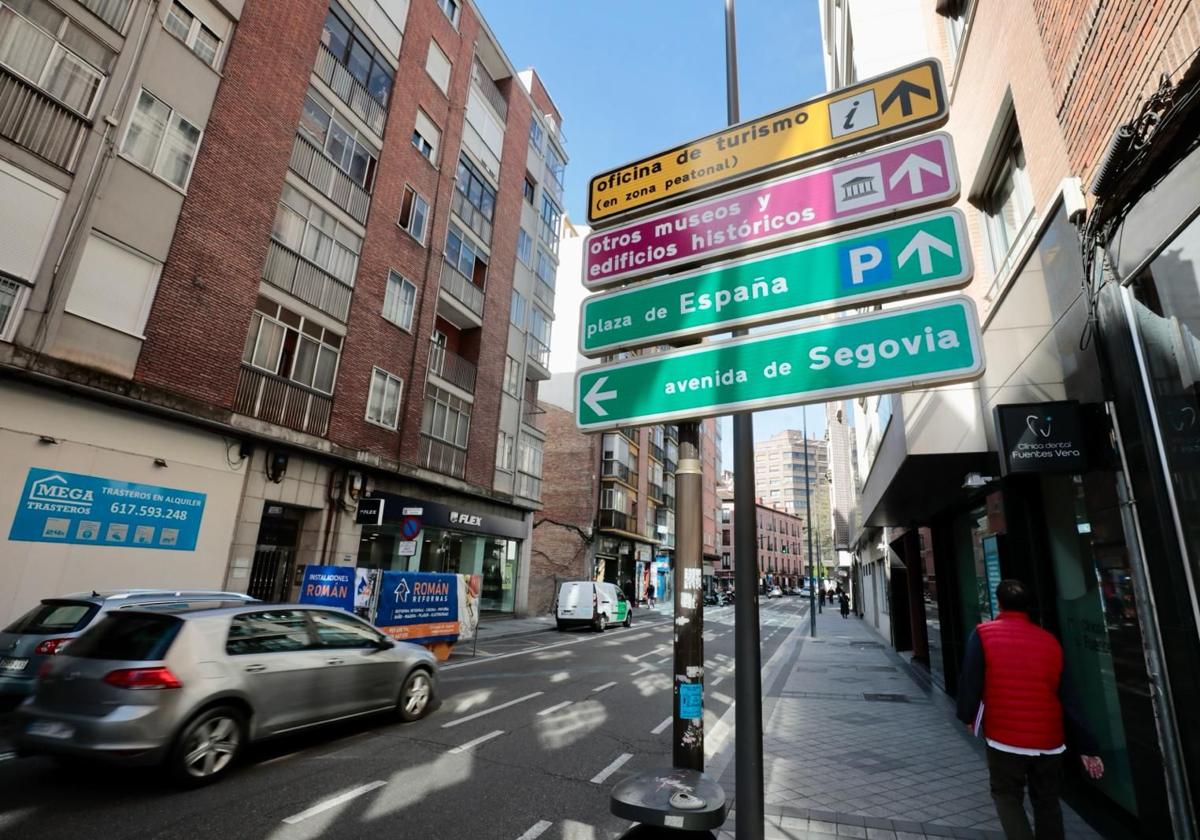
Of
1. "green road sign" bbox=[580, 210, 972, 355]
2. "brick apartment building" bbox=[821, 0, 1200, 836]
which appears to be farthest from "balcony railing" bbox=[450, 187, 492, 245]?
"green road sign" bbox=[580, 210, 972, 355]

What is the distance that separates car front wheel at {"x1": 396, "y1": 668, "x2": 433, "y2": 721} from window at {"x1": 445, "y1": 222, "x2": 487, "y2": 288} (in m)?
17.3

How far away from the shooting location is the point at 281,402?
1480 centimetres

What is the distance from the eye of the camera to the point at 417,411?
19.6 meters

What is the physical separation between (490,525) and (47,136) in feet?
54.0

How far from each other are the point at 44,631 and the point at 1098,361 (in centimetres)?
1115

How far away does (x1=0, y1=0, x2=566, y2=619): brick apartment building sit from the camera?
10383 mm

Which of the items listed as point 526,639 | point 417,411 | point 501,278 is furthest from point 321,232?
point 526,639

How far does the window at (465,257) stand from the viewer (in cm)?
2239

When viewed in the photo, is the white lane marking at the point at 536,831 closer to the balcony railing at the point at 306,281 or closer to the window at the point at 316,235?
the balcony railing at the point at 306,281

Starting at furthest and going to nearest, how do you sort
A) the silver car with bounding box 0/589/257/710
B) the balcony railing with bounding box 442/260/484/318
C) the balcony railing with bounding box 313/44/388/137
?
the balcony railing with bounding box 442/260/484/318, the balcony railing with bounding box 313/44/388/137, the silver car with bounding box 0/589/257/710

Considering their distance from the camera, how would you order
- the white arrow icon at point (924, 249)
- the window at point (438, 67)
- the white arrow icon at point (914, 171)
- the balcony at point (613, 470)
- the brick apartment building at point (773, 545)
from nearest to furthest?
the white arrow icon at point (924, 249), the white arrow icon at point (914, 171), the window at point (438, 67), the balcony at point (613, 470), the brick apartment building at point (773, 545)

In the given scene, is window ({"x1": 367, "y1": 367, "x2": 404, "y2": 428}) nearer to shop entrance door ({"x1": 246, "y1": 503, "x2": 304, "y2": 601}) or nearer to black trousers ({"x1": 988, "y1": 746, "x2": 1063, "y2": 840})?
shop entrance door ({"x1": 246, "y1": 503, "x2": 304, "y2": 601})

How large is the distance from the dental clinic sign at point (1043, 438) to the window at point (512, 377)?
2170 cm

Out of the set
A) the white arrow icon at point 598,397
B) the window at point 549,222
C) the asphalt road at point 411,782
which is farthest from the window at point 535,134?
the white arrow icon at point 598,397
